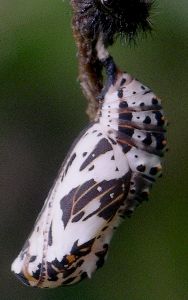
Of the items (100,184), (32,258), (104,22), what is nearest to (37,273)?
(32,258)

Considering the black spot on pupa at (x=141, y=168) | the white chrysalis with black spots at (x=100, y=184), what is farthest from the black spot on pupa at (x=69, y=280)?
the black spot on pupa at (x=141, y=168)

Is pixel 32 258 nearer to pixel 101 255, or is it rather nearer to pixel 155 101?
pixel 101 255

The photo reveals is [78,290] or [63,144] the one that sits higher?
[63,144]

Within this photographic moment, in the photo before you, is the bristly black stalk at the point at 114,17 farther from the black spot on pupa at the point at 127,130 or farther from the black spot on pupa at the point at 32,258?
the black spot on pupa at the point at 32,258

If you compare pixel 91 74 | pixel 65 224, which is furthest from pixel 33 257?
pixel 91 74

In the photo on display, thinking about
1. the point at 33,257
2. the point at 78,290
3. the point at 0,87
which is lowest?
the point at 78,290

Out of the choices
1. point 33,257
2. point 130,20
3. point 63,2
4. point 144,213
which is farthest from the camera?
point 144,213

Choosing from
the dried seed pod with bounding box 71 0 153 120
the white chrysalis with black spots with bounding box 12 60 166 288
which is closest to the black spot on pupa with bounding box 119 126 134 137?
the white chrysalis with black spots with bounding box 12 60 166 288

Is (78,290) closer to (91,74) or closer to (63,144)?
(63,144)
